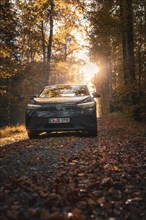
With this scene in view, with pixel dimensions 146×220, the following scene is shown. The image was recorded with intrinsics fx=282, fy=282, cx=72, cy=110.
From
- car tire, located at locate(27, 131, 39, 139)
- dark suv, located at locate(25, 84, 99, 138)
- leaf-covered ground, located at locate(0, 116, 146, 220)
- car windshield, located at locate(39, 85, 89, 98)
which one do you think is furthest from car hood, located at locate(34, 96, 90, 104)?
leaf-covered ground, located at locate(0, 116, 146, 220)

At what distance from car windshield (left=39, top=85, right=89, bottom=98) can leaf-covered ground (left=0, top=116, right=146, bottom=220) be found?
10.8 ft

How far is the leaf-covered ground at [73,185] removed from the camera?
2.77 m

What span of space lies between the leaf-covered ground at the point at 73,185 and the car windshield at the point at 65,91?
329 centimetres

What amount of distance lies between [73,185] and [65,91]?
237 inches

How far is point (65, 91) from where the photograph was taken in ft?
30.7

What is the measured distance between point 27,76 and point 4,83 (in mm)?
2951

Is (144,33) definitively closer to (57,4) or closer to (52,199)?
(57,4)

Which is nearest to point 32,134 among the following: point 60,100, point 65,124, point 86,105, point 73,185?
point 65,124

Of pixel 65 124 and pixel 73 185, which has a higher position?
pixel 65 124

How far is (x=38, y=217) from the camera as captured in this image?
2.60 meters

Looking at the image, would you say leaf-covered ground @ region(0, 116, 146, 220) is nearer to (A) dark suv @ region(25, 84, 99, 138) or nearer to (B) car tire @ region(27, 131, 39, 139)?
(A) dark suv @ region(25, 84, 99, 138)

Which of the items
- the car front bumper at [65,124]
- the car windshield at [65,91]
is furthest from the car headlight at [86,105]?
the car windshield at [65,91]

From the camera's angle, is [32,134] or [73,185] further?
[32,134]

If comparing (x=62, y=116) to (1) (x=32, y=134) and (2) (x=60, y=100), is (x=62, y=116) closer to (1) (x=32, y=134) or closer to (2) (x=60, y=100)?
(2) (x=60, y=100)
